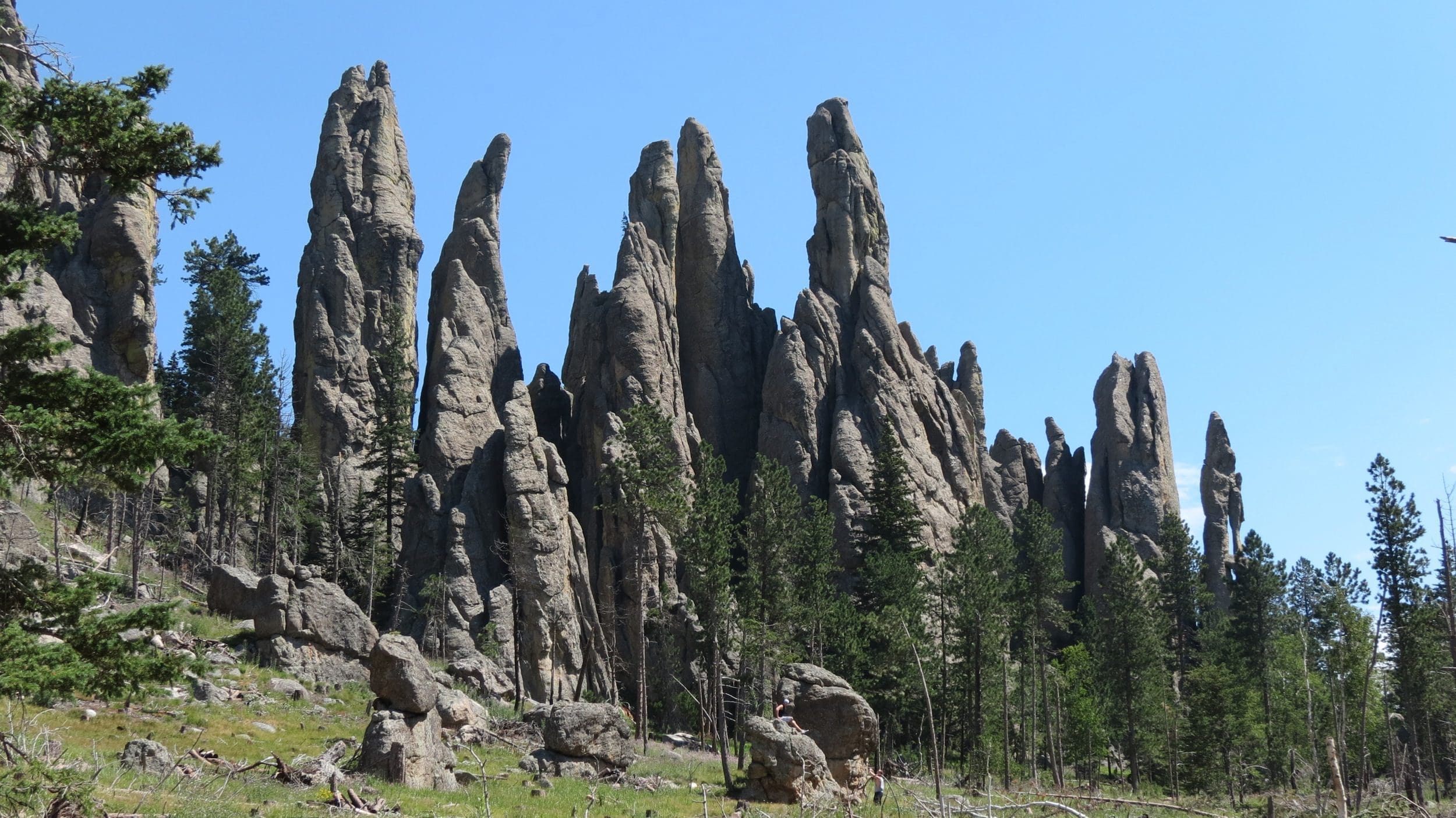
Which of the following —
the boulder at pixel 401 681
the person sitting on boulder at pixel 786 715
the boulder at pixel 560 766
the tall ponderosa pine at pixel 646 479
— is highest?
the tall ponderosa pine at pixel 646 479

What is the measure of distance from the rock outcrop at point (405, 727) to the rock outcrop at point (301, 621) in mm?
10546

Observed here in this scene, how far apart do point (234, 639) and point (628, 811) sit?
17767 millimetres

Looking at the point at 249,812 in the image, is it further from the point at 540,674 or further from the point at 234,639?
the point at 540,674

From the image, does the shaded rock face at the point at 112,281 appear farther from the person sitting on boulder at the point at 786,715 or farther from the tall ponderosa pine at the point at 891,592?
the person sitting on boulder at the point at 786,715

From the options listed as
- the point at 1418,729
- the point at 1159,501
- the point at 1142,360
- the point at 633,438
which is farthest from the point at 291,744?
the point at 1142,360

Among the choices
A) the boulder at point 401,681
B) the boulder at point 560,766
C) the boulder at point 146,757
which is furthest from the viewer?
the boulder at point 560,766

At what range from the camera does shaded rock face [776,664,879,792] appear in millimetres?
31797

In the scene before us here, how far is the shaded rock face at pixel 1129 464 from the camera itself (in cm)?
8338

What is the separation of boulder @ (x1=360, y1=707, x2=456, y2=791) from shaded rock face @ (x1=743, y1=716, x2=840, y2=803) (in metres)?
7.69

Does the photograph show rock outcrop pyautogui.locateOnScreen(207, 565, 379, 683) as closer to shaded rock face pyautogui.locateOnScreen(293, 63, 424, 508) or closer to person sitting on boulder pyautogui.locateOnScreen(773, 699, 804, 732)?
person sitting on boulder pyautogui.locateOnScreen(773, 699, 804, 732)

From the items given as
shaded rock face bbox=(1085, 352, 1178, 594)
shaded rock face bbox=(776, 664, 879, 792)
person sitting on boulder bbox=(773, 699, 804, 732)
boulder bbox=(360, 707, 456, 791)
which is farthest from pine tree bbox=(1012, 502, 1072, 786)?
boulder bbox=(360, 707, 456, 791)

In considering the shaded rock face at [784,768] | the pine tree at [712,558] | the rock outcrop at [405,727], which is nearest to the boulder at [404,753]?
the rock outcrop at [405,727]

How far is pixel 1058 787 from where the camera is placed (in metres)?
46.9

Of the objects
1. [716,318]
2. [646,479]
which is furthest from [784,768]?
[716,318]
